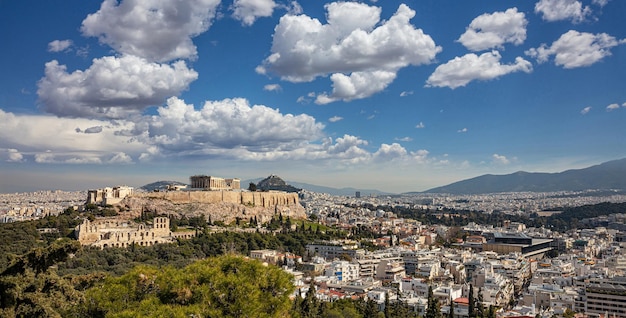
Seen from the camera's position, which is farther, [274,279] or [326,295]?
[326,295]

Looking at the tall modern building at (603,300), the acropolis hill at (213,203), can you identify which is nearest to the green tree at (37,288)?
the tall modern building at (603,300)

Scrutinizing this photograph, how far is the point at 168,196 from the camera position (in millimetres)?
51281

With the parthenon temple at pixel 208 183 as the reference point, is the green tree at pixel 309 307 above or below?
below

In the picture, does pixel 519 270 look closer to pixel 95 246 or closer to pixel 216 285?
pixel 95 246

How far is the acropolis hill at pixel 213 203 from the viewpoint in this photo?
156 ft

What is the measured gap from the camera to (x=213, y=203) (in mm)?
52469

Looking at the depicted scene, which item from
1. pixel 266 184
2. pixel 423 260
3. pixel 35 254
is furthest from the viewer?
pixel 266 184

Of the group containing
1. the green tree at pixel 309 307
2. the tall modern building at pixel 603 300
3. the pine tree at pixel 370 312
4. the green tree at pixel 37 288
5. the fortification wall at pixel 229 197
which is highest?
A: the fortification wall at pixel 229 197

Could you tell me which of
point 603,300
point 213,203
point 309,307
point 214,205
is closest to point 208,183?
point 213,203

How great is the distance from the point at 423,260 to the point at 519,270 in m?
7.02

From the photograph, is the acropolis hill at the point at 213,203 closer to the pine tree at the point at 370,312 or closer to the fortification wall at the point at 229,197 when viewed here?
the fortification wall at the point at 229,197

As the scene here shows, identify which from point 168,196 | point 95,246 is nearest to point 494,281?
point 95,246

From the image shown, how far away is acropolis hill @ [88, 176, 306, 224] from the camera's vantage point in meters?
47.5

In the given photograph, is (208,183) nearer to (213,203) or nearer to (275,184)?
(213,203)
